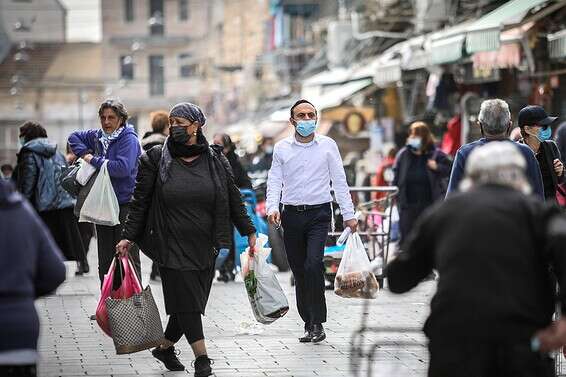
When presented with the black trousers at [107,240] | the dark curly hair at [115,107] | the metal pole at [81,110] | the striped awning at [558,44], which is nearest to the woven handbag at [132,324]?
the black trousers at [107,240]

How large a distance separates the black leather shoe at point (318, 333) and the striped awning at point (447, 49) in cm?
895

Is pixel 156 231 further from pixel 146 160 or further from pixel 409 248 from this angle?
pixel 409 248

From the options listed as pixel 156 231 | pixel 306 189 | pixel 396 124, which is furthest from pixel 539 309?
pixel 396 124

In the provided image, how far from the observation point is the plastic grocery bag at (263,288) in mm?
10719

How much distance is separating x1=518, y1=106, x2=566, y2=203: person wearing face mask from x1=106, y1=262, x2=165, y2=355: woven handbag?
9.66ft

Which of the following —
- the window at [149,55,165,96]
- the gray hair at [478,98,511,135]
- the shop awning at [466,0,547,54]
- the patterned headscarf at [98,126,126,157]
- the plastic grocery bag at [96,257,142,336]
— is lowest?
the window at [149,55,165,96]

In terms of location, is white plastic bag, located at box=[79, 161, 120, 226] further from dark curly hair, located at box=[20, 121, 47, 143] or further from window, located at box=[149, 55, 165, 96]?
window, located at box=[149, 55, 165, 96]

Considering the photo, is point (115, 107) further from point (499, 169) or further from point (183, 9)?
point (183, 9)

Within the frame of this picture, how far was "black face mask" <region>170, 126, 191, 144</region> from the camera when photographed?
970 centimetres

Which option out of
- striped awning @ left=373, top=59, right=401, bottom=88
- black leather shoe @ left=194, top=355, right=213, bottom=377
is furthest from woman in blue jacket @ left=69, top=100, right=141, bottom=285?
striped awning @ left=373, top=59, right=401, bottom=88

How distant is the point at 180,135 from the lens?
9703 millimetres

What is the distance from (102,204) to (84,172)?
1.15ft

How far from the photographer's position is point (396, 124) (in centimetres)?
3366

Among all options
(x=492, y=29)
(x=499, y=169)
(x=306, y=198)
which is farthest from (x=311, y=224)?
(x=492, y=29)
